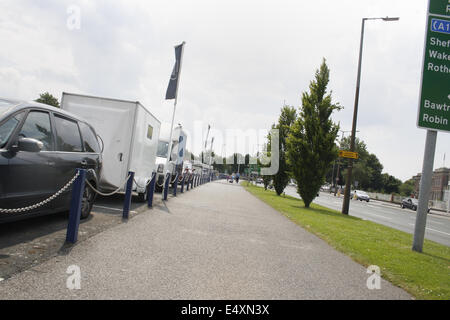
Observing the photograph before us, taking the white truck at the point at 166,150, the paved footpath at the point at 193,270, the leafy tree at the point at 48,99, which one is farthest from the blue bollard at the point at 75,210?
the leafy tree at the point at 48,99

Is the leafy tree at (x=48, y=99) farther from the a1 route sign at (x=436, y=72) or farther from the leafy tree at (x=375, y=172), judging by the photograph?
the leafy tree at (x=375, y=172)

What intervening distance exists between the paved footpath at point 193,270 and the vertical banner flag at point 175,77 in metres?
10.6

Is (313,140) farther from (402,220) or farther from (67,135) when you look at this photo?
(67,135)

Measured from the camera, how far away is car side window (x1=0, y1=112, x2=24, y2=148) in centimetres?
415

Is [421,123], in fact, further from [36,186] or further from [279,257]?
[36,186]

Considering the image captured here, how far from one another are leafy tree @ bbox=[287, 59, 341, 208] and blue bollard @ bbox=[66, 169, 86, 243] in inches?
578

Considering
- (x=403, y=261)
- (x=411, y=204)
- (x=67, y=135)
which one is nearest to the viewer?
(x=67, y=135)

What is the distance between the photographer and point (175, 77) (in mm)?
16562

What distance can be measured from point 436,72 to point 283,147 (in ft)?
70.2

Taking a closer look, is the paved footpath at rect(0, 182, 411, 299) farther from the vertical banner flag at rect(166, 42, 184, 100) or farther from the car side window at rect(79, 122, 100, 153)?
the vertical banner flag at rect(166, 42, 184, 100)

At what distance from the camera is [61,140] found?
5.48m

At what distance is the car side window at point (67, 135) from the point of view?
5.45m

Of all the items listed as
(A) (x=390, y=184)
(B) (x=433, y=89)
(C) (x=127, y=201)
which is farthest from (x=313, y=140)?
(A) (x=390, y=184)
